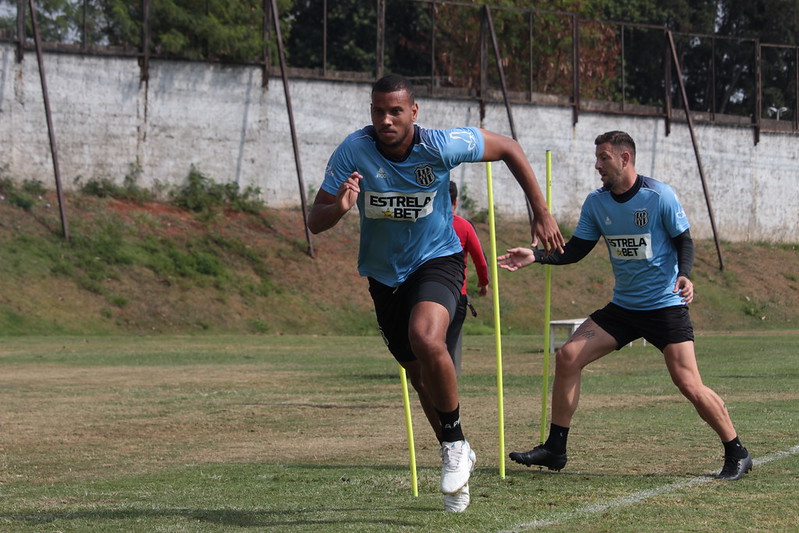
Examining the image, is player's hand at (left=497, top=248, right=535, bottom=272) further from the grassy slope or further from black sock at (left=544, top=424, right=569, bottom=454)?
the grassy slope

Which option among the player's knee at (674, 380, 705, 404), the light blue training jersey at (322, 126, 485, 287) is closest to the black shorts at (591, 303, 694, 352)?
the player's knee at (674, 380, 705, 404)

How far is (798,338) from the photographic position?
26.6 metres

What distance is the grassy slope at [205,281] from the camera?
29953 mm

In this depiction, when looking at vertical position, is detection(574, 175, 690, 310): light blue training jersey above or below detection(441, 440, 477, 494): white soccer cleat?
Answer: above

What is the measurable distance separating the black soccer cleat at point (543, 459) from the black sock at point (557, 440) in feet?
0.08

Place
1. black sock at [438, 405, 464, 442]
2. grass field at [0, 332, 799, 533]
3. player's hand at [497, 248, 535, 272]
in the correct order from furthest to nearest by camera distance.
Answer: player's hand at [497, 248, 535, 272] → black sock at [438, 405, 464, 442] → grass field at [0, 332, 799, 533]

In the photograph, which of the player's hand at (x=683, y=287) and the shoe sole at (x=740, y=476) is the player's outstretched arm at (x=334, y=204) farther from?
the shoe sole at (x=740, y=476)

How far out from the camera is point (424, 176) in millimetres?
6262

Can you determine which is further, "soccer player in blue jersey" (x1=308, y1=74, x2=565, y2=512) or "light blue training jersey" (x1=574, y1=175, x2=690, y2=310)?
"light blue training jersey" (x1=574, y1=175, x2=690, y2=310)

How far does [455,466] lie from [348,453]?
3.02m

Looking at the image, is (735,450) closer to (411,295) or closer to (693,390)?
(693,390)

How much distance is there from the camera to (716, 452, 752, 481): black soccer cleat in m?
7.12

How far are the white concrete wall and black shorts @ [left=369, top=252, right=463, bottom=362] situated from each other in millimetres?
29471

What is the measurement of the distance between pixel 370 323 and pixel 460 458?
26.9 meters
